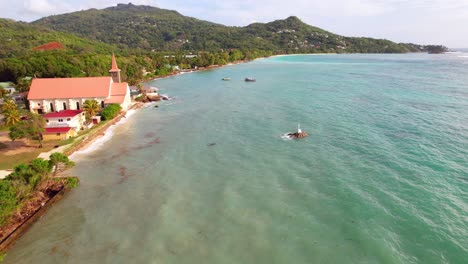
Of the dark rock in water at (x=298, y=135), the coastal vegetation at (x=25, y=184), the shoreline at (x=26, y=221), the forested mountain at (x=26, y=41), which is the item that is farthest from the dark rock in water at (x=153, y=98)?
the forested mountain at (x=26, y=41)

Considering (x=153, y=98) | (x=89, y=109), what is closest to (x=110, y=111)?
(x=89, y=109)

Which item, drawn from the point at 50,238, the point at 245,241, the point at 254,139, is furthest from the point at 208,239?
the point at 254,139

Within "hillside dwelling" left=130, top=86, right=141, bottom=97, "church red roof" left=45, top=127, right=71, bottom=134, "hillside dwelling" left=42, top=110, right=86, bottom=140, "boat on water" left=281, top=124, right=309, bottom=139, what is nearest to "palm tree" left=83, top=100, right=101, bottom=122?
"hillside dwelling" left=42, top=110, right=86, bottom=140


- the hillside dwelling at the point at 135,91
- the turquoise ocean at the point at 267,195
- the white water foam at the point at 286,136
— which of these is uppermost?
the hillside dwelling at the point at 135,91

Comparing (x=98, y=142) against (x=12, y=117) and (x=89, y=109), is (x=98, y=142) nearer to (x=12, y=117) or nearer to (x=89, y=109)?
(x=89, y=109)

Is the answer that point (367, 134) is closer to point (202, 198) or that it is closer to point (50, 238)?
point (202, 198)

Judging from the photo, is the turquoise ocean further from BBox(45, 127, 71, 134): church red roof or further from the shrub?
BBox(45, 127, 71, 134): church red roof

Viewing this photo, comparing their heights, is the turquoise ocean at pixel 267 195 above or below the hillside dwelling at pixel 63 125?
below

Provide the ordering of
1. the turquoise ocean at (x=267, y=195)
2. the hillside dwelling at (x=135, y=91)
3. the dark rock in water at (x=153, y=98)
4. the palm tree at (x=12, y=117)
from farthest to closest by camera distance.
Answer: the hillside dwelling at (x=135, y=91) → the dark rock in water at (x=153, y=98) → the palm tree at (x=12, y=117) → the turquoise ocean at (x=267, y=195)

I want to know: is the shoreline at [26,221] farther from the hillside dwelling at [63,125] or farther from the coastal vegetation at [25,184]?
the hillside dwelling at [63,125]
